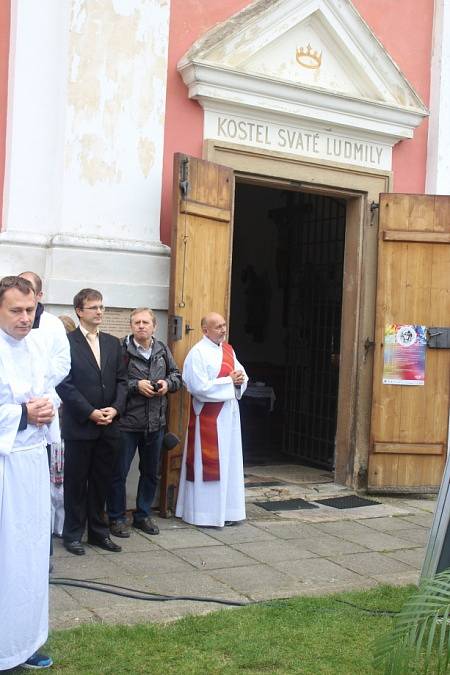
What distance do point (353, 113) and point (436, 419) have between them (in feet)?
9.86

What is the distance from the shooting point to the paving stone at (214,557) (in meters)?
6.00

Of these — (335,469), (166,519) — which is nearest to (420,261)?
(335,469)

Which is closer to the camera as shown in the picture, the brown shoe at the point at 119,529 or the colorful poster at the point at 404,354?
the brown shoe at the point at 119,529

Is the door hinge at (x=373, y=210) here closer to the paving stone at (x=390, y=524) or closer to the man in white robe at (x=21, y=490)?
the paving stone at (x=390, y=524)

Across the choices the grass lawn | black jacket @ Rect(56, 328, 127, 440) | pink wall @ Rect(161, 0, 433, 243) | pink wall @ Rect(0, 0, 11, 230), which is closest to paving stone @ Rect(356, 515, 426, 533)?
the grass lawn

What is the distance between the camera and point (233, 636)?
15.0 ft

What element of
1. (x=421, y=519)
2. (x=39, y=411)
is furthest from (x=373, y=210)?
(x=39, y=411)

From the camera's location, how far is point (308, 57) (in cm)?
827

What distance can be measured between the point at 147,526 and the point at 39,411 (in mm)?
2805

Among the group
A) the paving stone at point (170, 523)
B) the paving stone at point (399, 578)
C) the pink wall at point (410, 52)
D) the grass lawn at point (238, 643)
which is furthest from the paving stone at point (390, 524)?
the pink wall at point (410, 52)

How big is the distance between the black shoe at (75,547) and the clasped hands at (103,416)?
82 cm

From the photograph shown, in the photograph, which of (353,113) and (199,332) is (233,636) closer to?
(199,332)

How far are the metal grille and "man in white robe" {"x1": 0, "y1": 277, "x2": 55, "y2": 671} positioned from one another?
19.0ft

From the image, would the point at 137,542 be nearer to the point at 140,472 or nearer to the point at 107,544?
the point at 107,544
